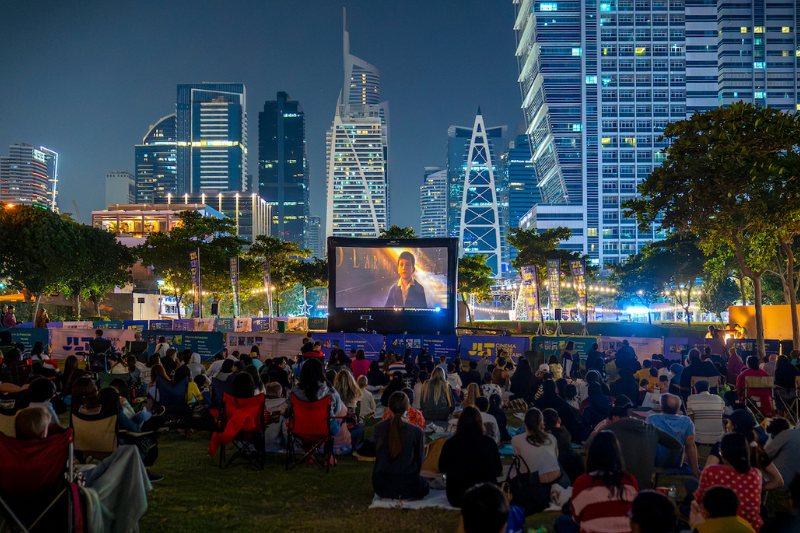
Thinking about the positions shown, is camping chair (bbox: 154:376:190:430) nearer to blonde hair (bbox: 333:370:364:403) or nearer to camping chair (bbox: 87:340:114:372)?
blonde hair (bbox: 333:370:364:403)

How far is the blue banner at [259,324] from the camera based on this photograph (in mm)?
29663

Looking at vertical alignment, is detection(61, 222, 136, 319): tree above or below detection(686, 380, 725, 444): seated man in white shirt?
above

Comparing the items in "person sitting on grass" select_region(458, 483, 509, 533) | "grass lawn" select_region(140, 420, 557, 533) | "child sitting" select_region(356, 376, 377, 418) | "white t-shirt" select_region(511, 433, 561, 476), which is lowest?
"grass lawn" select_region(140, 420, 557, 533)

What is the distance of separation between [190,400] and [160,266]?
35.7 m

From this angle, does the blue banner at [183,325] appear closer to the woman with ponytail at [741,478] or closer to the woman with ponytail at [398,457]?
the woman with ponytail at [398,457]

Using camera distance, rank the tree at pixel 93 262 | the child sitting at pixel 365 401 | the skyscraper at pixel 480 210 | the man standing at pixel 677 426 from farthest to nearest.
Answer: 1. the skyscraper at pixel 480 210
2. the tree at pixel 93 262
3. the child sitting at pixel 365 401
4. the man standing at pixel 677 426

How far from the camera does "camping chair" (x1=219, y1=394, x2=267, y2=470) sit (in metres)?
6.20

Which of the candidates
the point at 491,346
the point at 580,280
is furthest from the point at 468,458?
the point at 580,280

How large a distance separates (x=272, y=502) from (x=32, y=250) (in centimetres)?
3060

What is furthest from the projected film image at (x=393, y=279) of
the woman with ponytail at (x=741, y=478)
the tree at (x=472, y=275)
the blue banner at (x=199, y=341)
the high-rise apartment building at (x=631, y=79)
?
the high-rise apartment building at (x=631, y=79)

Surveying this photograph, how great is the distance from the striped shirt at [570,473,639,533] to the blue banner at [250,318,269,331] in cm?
2781

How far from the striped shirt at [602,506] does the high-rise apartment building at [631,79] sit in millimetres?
116061

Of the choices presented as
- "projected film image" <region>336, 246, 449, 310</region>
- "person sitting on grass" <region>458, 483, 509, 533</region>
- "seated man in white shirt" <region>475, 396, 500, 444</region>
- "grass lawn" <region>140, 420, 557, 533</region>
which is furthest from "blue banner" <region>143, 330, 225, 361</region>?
"person sitting on grass" <region>458, 483, 509, 533</region>

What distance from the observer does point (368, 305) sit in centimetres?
2250
